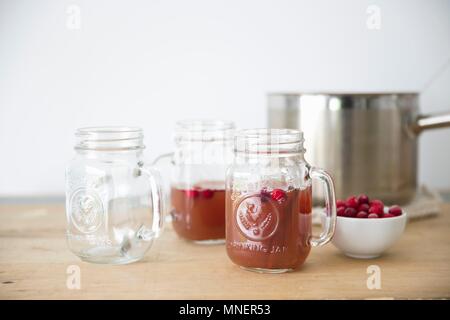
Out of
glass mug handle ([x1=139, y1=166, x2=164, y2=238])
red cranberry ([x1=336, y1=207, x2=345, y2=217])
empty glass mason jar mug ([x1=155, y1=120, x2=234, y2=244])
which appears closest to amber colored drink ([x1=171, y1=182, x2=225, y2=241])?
empty glass mason jar mug ([x1=155, y1=120, x2=234, y2=244])

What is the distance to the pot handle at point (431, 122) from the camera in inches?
52.8

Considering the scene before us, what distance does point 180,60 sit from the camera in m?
1.59

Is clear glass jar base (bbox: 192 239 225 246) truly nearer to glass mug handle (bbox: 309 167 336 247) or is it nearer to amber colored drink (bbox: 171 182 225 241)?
amber colored drink (bbox: 171 182 225 241)

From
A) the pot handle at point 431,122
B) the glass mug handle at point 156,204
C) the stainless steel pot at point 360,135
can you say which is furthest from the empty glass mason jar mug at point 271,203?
the pot handle at point 431,122

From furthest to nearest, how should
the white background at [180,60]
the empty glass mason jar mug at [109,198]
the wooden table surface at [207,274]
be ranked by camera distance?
the white background at [180,60] → the empty glass mason jar mug at [109,198] → the wooden table surface at [207,274]

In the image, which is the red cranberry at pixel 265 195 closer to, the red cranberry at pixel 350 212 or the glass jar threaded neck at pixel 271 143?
the glass jar threaded neck at pixel 271 143

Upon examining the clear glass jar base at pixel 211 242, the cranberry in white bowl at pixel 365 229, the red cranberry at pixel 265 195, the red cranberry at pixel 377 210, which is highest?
the red cranberry at pixel 265 195

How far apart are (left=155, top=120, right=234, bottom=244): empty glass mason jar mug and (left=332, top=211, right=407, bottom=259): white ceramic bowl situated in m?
0.22

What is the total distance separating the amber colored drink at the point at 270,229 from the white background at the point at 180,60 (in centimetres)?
63

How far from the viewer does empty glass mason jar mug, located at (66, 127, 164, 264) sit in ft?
3.49

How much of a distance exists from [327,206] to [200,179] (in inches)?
11.1

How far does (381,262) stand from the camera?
109 centimetres

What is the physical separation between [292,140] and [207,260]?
249 mm

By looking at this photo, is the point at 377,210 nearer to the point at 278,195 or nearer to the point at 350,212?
the point at 350,212
